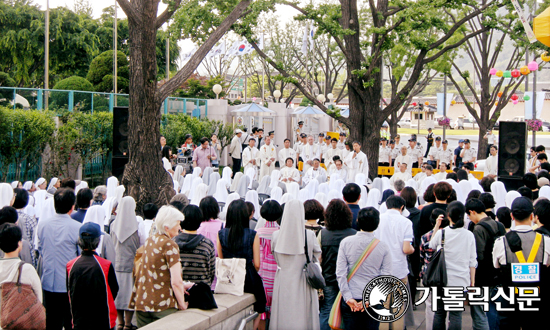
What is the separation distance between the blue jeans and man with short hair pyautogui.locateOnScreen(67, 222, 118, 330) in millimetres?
1918

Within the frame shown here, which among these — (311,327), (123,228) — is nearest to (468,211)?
(311,327)

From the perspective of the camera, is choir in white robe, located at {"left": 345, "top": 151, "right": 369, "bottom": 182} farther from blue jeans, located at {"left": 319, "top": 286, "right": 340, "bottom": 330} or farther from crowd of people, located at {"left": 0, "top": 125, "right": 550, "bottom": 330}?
blue jeans, located at {"left": 319, "top": 286, "right": 340, "bottom": 330}

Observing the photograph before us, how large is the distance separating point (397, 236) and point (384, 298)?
2.95ft

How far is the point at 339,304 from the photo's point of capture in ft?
13.9

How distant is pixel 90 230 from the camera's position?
3.81 m

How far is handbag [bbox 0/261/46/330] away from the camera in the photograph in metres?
3.60

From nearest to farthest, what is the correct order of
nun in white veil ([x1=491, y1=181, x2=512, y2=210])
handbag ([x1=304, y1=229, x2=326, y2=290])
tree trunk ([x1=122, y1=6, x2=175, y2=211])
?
1. handbag ([x1=304, y1=229, x2=326, y2=290])
2. nun in white veil ([x1=491, y1=181, x2=512, y2=210])
3. tree trunk ([x1=122, y1=6, x2=175, y2=211])

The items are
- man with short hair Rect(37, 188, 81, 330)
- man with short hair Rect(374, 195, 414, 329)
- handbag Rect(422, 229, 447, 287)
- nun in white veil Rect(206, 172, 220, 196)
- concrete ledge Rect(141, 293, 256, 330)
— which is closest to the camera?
concrete ledge Rect(141, 293, 256, 330)

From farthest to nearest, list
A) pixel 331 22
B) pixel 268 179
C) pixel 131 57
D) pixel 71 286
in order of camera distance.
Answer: pixel 331 22
pixel 268 179
pixel 131 57
pixel 71 286

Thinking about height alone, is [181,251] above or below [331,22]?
below

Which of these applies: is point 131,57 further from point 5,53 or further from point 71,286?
point 5,53

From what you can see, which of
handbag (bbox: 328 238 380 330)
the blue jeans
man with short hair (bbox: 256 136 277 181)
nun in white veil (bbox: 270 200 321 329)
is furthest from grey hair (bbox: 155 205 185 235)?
man with short hair (bbox: 256 136 277 181)

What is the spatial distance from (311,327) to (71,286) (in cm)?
197

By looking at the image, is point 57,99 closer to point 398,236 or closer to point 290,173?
point 290,173
